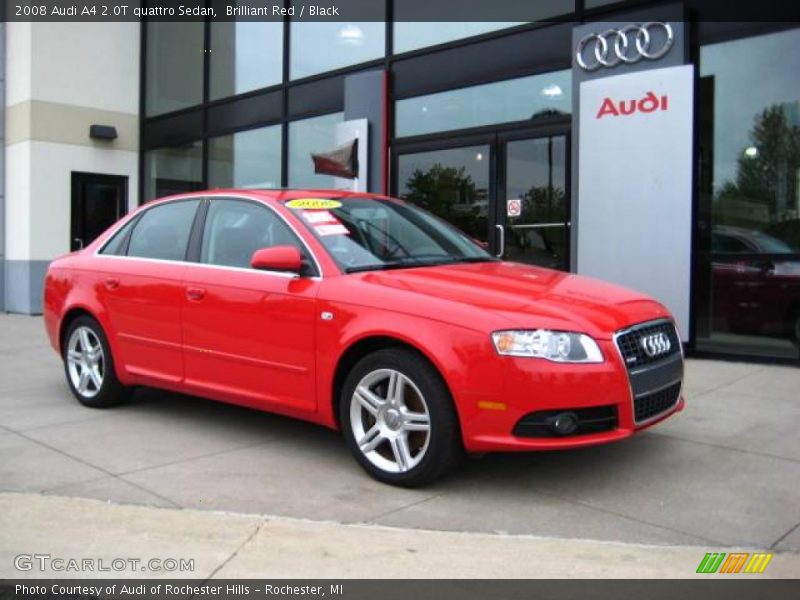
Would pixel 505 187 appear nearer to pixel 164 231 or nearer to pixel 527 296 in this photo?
pixel 164 231

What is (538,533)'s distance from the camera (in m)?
3.74

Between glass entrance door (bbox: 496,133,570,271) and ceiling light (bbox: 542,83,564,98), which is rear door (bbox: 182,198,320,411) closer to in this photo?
glass entrance door (bbox: 496,133,570,271)

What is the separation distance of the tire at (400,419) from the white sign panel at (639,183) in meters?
4.63

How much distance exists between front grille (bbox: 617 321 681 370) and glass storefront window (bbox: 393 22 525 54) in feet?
20.1

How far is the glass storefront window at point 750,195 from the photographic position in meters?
7.80

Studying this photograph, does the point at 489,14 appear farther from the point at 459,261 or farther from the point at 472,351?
the point at 472,351

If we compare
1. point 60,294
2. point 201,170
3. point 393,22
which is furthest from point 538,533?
point 201,170

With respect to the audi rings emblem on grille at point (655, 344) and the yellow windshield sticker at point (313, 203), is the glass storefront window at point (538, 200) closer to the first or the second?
the yellow windshield sticker at point (313, 203)

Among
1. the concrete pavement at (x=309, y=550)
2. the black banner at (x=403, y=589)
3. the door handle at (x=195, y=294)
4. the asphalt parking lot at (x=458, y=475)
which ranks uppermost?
the door handle at (x=195, y=294)

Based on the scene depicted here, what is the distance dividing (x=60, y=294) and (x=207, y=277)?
191cm

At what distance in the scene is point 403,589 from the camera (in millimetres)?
3158

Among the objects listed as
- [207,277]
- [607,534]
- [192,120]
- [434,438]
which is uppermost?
[192,120]

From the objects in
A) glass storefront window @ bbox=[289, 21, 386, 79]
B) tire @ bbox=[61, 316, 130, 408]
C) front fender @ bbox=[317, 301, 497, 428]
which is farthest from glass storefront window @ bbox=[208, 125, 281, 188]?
front fender @ bbox=[317, 301, 497, 428]

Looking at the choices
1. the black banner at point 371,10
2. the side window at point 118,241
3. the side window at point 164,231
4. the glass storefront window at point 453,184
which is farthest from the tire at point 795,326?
the side window at point 118,241
